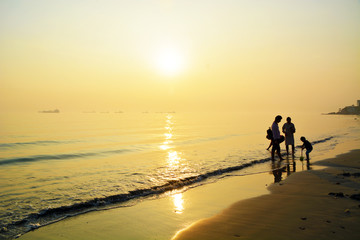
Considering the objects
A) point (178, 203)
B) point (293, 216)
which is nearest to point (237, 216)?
point (293, 216)

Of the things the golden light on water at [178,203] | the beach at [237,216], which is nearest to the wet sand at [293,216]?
the beach at [237,216]

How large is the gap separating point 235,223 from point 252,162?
11.1m

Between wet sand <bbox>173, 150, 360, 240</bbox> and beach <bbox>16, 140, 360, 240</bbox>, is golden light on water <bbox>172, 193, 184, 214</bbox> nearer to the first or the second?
beach <bbox>16, 140, 360, 240</bbox>

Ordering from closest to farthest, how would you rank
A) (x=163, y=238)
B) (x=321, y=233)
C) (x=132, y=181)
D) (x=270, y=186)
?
(x=321, y=233) → (x=163, y=238) → (x=270, y=186) → (x=132, y=181)

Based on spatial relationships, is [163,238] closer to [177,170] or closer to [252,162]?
[177,170]

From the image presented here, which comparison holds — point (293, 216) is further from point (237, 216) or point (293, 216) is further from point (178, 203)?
point (178, 203)

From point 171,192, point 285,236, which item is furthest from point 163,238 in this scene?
A: point 171,192

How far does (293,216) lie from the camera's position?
21.8ft

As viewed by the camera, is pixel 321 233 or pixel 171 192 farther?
pixel 171 192

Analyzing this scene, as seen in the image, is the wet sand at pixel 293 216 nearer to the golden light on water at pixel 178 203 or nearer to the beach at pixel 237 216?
the beach at pixel 237 216

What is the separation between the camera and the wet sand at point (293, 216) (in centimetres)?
564

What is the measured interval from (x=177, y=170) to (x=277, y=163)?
22.1 feet

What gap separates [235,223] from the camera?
657 cm

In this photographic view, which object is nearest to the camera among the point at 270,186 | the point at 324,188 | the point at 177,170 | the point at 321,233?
the point at 321,233
